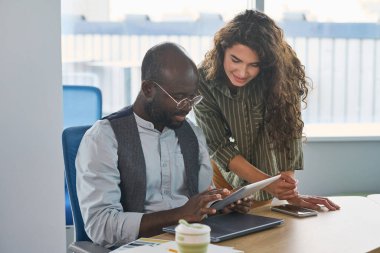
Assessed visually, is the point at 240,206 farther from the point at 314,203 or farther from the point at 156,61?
the point at 156,61

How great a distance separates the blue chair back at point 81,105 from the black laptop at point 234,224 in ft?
5.16

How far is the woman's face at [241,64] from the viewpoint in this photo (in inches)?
105

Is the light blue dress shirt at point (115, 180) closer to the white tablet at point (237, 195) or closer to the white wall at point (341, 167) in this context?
the white tablet at point (237, 195)

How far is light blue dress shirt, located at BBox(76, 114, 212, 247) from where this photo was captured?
2.05m

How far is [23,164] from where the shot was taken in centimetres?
352

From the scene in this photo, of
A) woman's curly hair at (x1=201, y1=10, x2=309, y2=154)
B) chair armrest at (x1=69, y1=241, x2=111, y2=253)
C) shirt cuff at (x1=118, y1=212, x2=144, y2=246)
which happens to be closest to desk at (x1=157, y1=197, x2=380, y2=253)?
shirt cuff at (x1=118, y1=212, x2=144, y2=246)

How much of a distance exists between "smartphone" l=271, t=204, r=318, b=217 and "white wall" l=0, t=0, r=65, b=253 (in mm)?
1533

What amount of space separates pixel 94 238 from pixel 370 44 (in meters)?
3.77

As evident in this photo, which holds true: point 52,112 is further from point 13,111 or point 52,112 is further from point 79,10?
point 79,10

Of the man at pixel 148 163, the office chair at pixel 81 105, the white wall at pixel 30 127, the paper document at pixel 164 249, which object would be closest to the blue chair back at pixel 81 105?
the office chair at pixel 81 105

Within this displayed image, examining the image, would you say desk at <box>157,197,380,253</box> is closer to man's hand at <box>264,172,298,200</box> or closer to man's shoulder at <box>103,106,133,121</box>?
man's hand at <box>264,172,298,200</box>

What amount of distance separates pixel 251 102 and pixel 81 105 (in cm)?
117

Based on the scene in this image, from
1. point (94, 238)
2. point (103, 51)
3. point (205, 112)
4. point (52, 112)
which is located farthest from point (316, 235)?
point (103, 51)

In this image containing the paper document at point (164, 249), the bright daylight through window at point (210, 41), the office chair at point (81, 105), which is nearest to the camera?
the paper document at point (164, 249)
